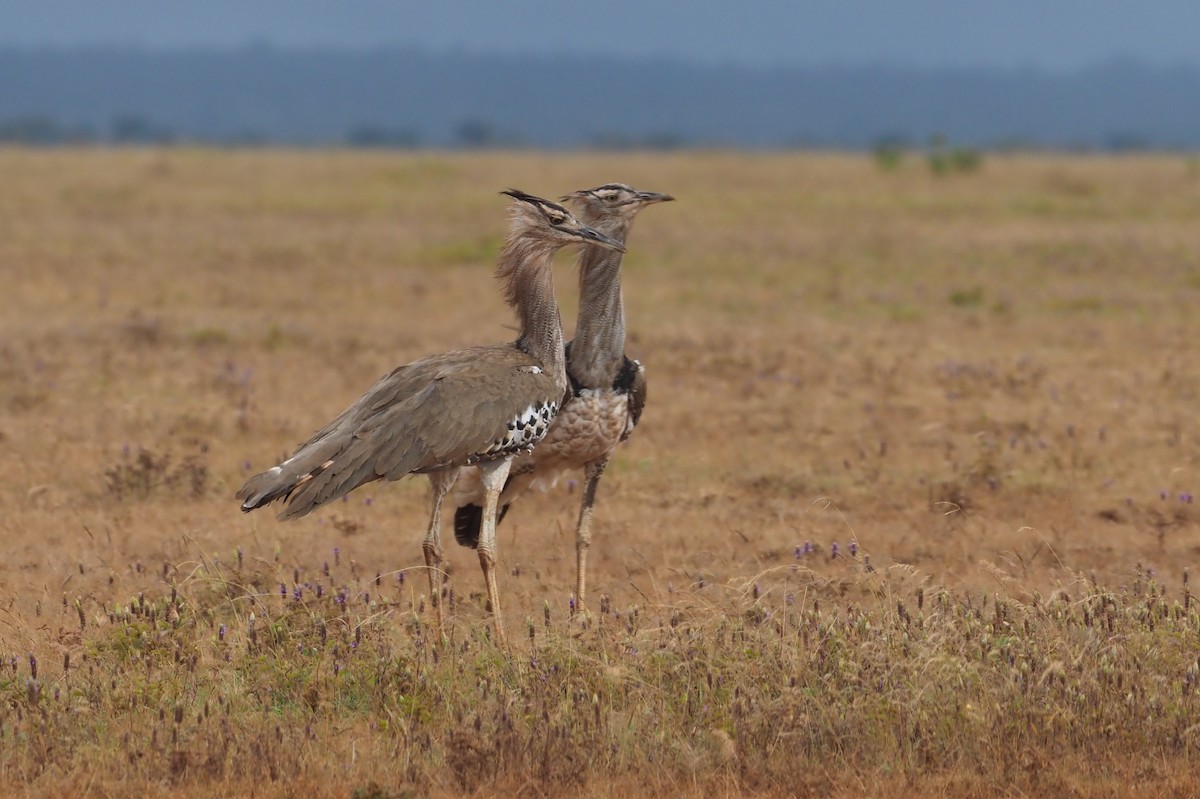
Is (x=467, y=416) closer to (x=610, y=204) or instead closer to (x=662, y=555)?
(x=610, y=204)

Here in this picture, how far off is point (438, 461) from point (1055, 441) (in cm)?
547

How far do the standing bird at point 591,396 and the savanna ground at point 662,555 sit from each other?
16.8 inches

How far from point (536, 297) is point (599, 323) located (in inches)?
16.5

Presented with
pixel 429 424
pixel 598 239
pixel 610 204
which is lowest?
pixel 429 424

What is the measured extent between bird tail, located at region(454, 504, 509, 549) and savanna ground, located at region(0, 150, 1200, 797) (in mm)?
263

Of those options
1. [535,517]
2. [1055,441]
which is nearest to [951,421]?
[1055,441]

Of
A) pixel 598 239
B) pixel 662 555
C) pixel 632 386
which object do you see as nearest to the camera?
pixel 598 239

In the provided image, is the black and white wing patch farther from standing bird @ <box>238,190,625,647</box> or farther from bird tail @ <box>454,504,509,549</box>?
bird tail @ <box>454,504,509,549</box>

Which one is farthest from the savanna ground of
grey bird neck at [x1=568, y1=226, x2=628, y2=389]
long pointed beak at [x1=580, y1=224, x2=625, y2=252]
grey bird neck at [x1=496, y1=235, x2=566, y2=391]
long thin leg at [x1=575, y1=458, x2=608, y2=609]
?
long pointed beak at [x1=580, y1=224, x2=625, y2=252]

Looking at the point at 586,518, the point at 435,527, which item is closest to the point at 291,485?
the point at 435,527

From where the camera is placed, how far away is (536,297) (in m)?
7.15

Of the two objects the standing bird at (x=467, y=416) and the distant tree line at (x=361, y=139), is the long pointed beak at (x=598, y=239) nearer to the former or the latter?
the standing bird at (x=467, y=416)

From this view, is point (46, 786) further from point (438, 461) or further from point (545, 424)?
point (545, 424)

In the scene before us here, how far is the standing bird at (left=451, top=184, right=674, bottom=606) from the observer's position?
724cm
